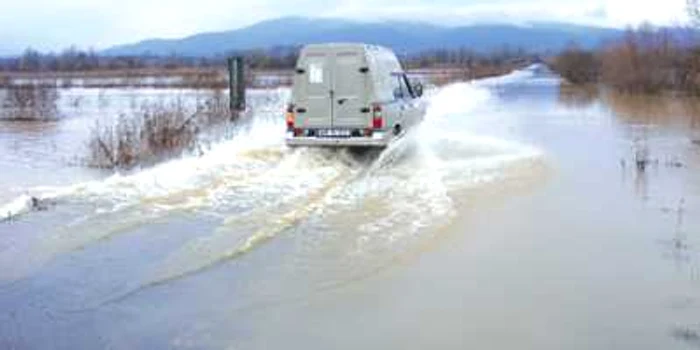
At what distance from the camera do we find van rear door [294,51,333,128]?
19.0m

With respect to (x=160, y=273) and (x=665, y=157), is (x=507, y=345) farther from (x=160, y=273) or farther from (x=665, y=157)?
(x=665, y=157)

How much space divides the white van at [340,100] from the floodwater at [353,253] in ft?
1.52

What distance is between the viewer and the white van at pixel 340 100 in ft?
61.4

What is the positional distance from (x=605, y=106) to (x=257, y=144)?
25.1 metres

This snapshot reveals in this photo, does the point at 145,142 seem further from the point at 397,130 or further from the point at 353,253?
the point at 353,253

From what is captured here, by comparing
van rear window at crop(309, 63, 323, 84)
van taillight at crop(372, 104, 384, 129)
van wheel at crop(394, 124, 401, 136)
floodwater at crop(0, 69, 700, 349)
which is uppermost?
van rear window at crop(309, 63, 323, 84)

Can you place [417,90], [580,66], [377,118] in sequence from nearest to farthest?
[377,118], [417,90], [580,66]

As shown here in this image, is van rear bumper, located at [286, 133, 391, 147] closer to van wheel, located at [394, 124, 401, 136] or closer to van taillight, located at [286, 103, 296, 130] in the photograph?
van taillight, located at [286, 103, 296, 130]

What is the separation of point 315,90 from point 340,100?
0.58m

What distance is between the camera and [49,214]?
12180mm

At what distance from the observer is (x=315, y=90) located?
19078 mm

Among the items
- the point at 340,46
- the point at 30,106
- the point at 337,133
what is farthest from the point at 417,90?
the point at 30,106

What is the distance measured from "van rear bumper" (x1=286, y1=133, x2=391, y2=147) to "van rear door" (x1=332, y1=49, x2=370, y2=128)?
1.04 feet

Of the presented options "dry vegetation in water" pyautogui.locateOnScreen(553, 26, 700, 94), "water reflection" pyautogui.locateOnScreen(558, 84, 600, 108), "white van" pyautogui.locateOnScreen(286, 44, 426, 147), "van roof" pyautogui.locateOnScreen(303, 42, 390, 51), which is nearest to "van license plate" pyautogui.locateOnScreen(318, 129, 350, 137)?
"white van" pyautogui.locateOnScreen(286, 44, 426, 147)
